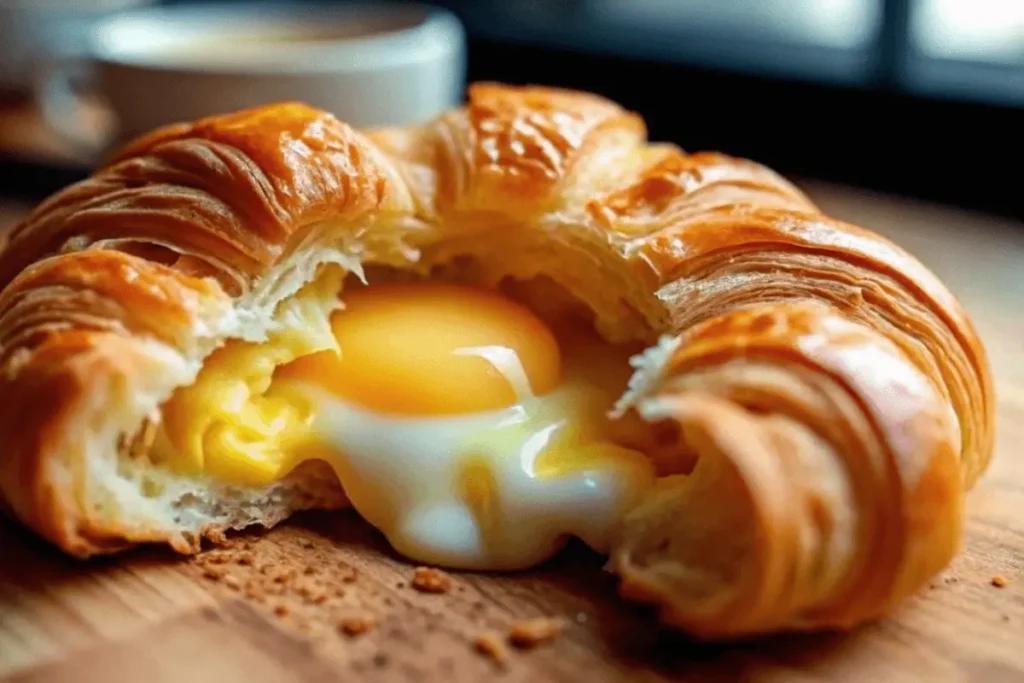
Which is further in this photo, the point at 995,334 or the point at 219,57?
the point at 219,57

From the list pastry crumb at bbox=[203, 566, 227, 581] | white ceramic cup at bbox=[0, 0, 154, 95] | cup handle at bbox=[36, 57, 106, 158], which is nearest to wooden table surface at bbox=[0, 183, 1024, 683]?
pastry crumb at bbox=[203, 566, 227, 581]

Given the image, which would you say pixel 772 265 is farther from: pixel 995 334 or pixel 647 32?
pixel 647 32

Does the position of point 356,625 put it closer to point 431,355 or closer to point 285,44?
point 431,355

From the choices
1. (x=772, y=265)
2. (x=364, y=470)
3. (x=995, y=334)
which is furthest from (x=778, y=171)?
(x=364, y=470)

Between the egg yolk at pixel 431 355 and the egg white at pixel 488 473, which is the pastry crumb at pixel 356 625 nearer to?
the egg white at pixel 488 473

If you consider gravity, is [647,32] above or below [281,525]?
above

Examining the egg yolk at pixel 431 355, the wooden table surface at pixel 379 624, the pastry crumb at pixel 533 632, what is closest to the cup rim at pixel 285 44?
the egg yolk at pixel 431 355

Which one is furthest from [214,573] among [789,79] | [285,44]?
[789,79]

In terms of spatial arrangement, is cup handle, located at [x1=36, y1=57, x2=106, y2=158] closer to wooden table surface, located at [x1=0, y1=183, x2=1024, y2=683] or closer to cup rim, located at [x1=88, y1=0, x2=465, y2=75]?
cup rim, located at [x1=88, y1=0, x2=465, y2=75]
